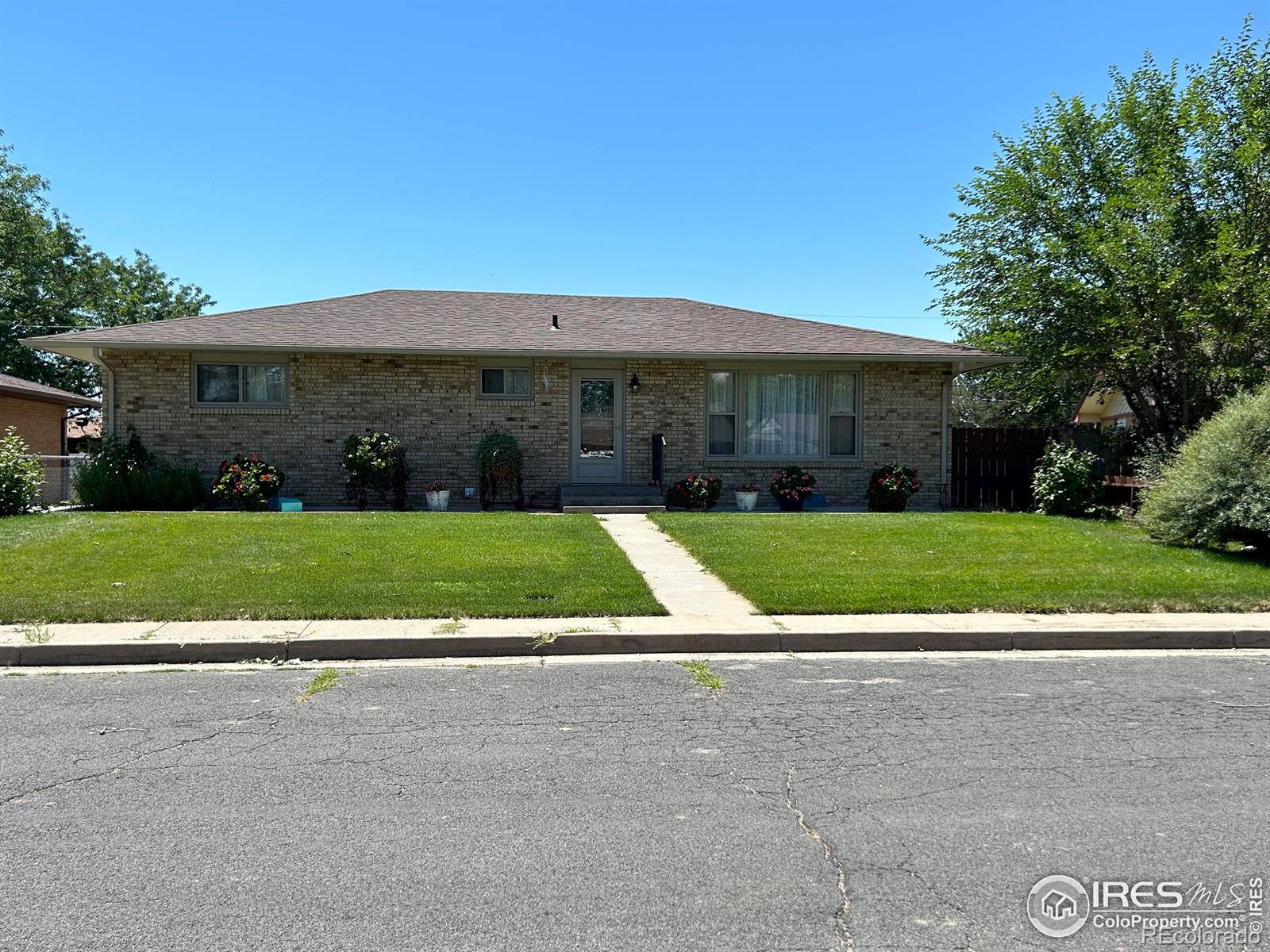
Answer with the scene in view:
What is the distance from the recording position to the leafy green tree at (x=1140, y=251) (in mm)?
15336

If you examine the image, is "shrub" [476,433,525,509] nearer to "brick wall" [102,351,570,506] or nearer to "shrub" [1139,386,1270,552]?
"brick wall" [102,351,570,506]

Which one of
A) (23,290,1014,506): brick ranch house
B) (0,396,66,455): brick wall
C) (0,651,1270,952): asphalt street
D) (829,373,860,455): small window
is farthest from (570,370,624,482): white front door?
(0,396,66,455): brick wall

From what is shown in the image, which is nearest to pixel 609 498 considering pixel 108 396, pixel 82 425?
pixel 108 396

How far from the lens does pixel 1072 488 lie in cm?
1512

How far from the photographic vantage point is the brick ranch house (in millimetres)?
16250

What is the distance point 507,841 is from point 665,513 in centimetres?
1122

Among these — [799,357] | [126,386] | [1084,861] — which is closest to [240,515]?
[126,386]

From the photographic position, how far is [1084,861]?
352 centimetres

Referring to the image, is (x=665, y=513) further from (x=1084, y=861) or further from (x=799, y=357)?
(x=1084, y=861)

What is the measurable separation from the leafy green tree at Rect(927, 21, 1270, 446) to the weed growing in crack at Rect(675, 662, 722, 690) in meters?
12.2

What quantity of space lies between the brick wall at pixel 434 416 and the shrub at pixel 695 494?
3.04 ft

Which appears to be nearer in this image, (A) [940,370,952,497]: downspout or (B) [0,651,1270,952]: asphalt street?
(B) [0,651,1270,952]: asphalt street

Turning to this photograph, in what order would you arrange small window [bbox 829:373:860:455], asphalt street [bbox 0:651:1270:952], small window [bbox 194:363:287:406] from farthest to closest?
1. small window [bbox 829:373:860:455]
2. small window [bbox 194:363:287:406]
3. asphalt street [bbox 0:651:1270:952]

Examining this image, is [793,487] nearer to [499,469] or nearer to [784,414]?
[784,414]
